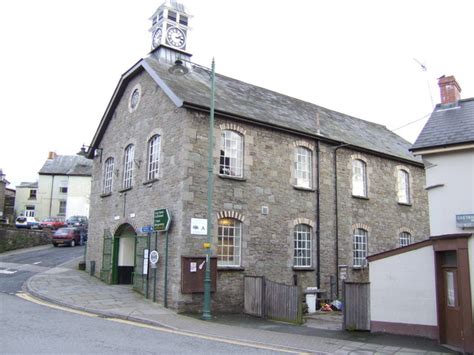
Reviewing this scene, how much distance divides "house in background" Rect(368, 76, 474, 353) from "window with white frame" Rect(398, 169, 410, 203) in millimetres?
10749

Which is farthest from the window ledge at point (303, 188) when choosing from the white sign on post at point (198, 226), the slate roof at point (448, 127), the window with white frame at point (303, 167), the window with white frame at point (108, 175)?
the window with white frame at point (108, 175)

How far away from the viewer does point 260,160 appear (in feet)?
56.1

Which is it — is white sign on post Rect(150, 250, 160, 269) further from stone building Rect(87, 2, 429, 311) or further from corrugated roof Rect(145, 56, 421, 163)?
corrugated roof Rect(145, 56, 421, 163)

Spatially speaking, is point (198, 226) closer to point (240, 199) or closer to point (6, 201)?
point (240, 199)

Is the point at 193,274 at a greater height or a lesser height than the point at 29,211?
lesser

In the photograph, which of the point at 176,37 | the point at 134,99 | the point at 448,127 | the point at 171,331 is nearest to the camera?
the point at 171,331

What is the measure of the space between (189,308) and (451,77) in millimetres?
10275

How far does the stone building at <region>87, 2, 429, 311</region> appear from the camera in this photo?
15219 millimetres

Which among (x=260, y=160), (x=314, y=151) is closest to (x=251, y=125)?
(x=260, y=160)

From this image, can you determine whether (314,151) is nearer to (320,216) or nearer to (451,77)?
(320,216)

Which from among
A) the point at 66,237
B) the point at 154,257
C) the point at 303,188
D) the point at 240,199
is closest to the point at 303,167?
the point at 303,188

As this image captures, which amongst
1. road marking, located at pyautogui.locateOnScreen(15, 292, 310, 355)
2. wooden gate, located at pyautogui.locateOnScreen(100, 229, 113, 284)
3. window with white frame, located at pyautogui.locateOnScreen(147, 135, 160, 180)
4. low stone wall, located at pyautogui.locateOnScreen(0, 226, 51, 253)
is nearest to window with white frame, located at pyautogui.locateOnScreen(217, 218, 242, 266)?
window with white frame, located at pyautogui.locateOnScreen(147, 135, 160, 180)

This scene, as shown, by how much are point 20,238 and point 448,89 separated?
28.4m

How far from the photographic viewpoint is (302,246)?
17938 millimetres
